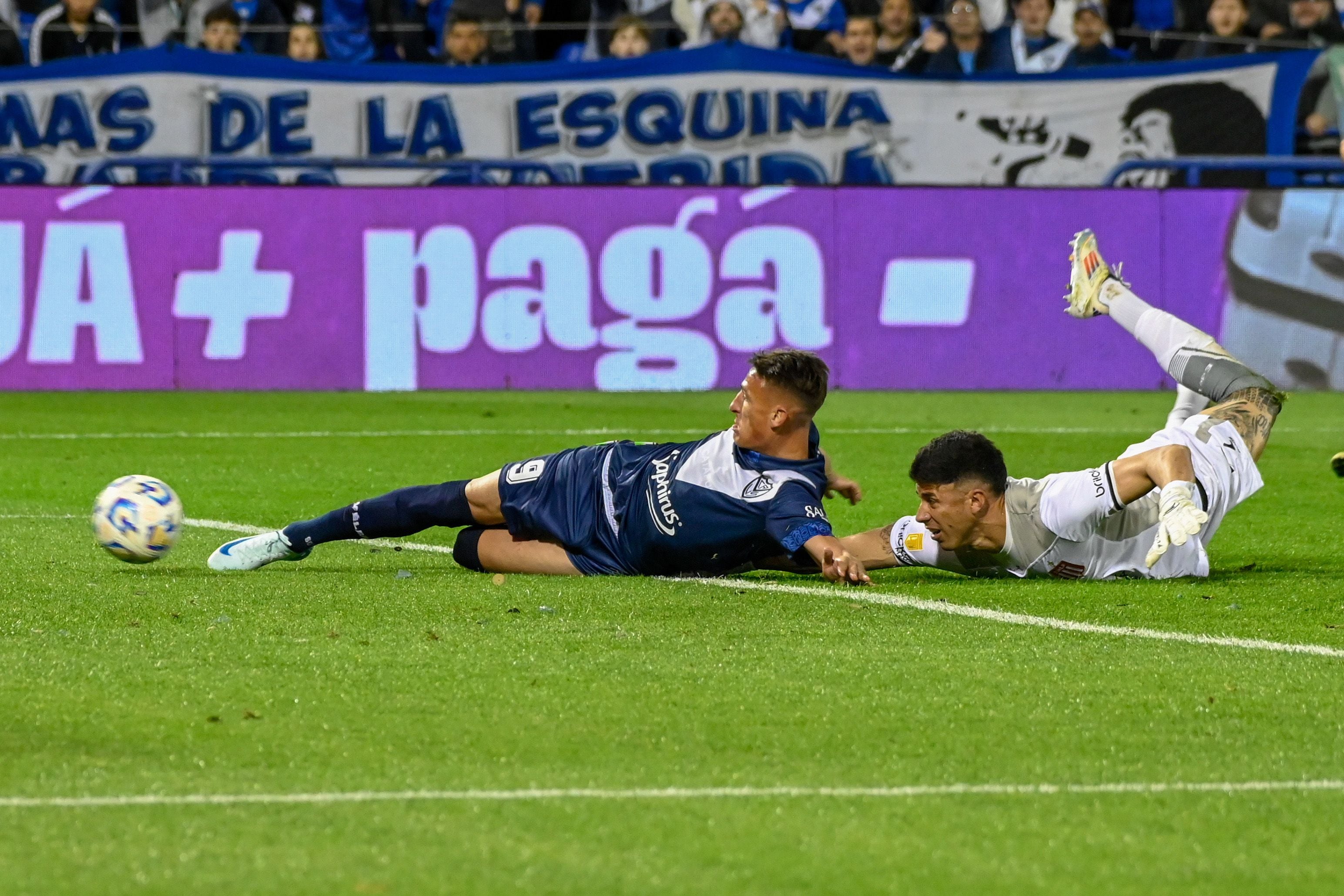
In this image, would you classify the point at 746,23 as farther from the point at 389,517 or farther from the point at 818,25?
the point at 389,517

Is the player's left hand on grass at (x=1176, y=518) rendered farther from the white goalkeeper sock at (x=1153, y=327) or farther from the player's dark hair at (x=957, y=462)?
the white goalkeeper sock at (x=1153, y=327)

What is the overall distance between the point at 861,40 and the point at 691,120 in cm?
188

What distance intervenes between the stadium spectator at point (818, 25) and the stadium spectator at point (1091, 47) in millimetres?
2208

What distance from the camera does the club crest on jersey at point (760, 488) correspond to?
278 inches

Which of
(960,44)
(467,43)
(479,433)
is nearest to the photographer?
(479,433)

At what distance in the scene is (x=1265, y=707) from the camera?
5.12 meters

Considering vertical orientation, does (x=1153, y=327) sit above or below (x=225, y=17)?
below

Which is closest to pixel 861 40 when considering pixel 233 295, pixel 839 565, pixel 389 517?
pixel 233 295

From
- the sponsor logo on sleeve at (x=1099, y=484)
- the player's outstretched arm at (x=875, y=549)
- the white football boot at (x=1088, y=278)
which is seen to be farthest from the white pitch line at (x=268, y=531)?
the white football boot at (x=1088, y=278)

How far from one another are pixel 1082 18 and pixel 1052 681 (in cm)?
1489

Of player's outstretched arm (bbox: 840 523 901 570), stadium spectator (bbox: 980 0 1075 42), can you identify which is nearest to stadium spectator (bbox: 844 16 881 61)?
stadium spectator (bbox: 980 0 1075 42)

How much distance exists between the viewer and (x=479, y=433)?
45.2 ft

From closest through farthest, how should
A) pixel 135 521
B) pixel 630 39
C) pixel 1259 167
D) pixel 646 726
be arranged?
pixel 646 726 → pixel 135 521 → pixel 1259 167 → pixel 630 39

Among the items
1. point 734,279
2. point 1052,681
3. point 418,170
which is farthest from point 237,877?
point 418,170
